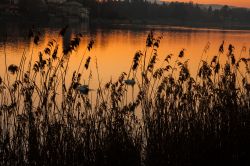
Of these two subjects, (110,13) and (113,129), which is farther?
(110,13)

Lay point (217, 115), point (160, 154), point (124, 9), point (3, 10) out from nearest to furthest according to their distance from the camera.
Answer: point (160, 154) → point (217, 115) → point (3, 10) → point (124, 9)

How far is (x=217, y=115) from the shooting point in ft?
20.3

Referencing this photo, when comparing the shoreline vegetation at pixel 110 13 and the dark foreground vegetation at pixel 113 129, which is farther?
the shoreline vegetation at pixel 110 13

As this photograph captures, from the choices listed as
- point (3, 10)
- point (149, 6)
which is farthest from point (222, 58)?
point (149, 6)

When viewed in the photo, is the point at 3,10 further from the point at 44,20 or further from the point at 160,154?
the point at 160,154

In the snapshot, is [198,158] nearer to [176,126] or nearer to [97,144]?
[176,126]

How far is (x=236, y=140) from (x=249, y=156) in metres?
0.30

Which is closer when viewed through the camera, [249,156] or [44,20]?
[249,156]

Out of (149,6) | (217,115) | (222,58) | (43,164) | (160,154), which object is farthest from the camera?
(149,6)

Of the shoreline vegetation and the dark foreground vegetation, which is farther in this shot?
the shoreline vegetation

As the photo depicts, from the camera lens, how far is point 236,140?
19.9 ft

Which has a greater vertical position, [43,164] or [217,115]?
[217,115]

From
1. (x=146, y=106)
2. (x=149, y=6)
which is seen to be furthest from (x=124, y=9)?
A: (x=146, y=106)

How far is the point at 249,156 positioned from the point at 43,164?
106 inches
